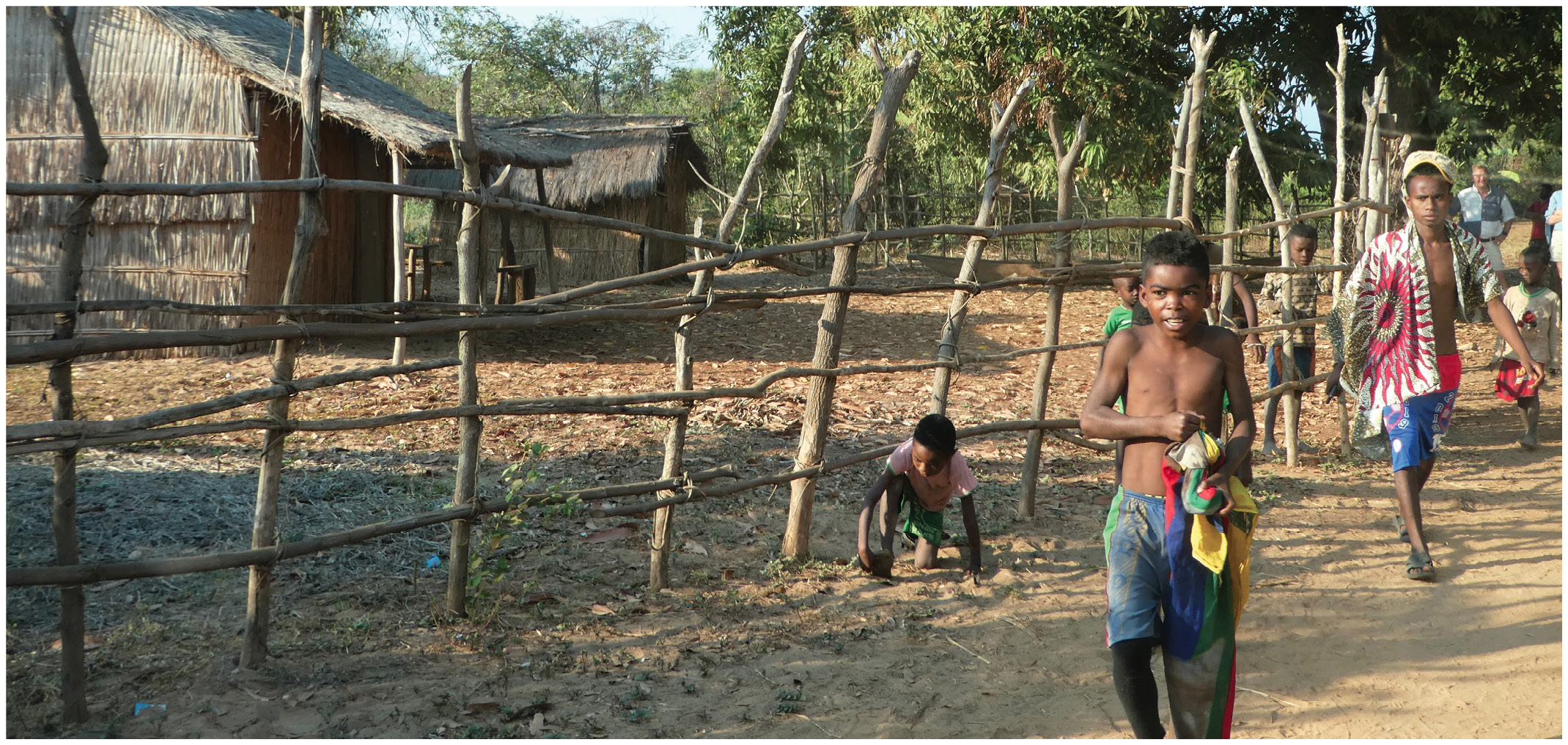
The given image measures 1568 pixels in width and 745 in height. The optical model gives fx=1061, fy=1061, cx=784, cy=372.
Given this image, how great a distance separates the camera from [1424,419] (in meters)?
4.29

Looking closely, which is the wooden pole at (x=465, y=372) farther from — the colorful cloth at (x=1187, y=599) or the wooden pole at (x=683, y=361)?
the colorful cloth at (x=1187, y=599)

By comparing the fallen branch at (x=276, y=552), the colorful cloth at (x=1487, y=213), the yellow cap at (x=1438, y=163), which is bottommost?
the fallen branch at (x=276, y=552)

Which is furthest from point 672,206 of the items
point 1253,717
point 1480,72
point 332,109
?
point 1253,717


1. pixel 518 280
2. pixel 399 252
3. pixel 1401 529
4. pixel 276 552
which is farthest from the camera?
pixel 518 280

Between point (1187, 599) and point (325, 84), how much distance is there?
27.2 feet

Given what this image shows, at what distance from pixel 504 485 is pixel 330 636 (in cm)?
166

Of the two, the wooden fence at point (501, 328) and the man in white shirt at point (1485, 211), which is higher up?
the man in white shirt at point (1485, 211)

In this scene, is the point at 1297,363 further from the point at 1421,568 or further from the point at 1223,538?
the point at 1223,538

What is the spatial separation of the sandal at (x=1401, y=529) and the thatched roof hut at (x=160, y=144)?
23.5ft

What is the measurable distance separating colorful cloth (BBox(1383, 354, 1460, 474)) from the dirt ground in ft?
1.82

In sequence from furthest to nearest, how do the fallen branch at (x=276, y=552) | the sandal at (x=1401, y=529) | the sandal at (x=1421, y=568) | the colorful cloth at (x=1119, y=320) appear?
the colorful cloth at (x=1119, y=320)
the sandal at (x=1401, y=529)
the sandal at (x=1421, y=568)
the fallen branch at (x=276, y=552)

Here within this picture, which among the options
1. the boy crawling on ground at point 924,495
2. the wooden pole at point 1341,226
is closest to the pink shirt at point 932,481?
the boy crawling on ground at point 924,495

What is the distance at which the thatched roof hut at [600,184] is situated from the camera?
15289 millimetres

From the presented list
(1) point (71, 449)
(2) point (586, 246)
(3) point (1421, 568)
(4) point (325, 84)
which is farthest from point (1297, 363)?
(2) point (586, 246)
